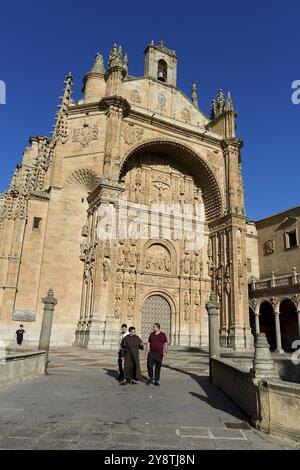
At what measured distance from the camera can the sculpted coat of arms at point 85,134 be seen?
21.3 metres

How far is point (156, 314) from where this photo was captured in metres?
22.4

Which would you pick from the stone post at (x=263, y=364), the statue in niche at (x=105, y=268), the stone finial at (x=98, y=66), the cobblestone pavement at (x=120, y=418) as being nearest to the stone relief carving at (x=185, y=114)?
the stone finial at (x=98, y=66)

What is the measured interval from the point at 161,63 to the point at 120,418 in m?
29.4

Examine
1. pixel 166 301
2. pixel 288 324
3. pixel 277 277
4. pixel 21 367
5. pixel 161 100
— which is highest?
pixel 161 100

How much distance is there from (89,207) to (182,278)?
8.01 m

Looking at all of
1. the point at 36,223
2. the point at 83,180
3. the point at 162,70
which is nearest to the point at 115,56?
the point at 162,70

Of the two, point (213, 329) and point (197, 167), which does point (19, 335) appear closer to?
point (213, 329)

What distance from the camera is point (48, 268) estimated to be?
18.9 m

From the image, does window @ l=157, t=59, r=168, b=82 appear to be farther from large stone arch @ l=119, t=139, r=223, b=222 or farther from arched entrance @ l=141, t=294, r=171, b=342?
arched entrance @ l=141, t=294, r=171, b=342

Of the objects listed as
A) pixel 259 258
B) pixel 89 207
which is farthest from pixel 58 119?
pixel 259 258

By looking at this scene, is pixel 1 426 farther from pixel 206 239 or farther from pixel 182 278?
pixel 206 239

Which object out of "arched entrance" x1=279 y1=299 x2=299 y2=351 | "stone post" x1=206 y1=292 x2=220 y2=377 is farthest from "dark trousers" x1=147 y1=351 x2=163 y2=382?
"arched entrance" x1=279 y1=299 x2=299 y2=351

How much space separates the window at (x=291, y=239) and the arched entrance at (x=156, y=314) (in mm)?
11153
